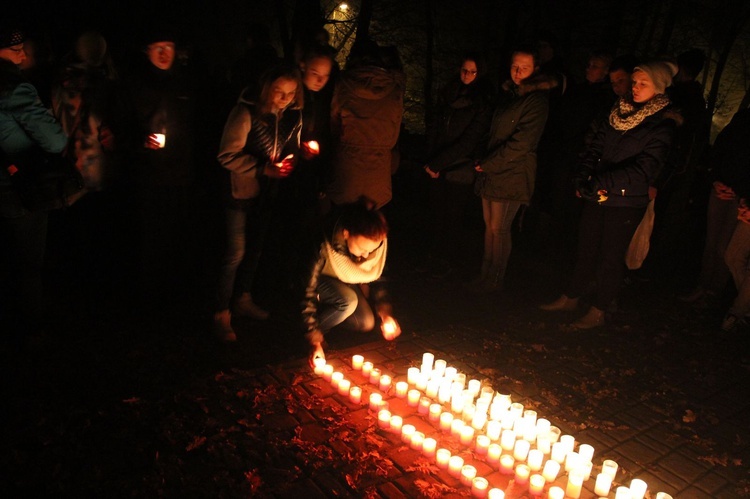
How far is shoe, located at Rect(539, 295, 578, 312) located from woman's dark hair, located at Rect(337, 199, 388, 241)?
104 inches

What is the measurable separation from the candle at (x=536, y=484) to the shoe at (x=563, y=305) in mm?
3050

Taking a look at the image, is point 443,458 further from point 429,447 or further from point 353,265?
point 353,265

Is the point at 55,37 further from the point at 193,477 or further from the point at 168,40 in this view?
the point at 193,477

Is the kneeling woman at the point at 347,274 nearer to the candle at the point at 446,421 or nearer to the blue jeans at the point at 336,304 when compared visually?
the blue jeans at the point at 336,304

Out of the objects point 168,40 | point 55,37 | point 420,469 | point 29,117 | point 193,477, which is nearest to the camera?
point 193,477

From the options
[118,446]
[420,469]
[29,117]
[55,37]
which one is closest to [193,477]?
[118,446]

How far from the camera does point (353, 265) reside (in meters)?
4.59

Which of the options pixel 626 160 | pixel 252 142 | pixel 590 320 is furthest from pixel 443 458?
pixel 626 160

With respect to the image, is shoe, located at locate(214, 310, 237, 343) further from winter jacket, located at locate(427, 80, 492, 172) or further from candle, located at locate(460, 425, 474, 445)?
winter jacket, located at locate(427, 80, 492, 172)

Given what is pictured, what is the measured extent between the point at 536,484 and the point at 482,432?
69cm

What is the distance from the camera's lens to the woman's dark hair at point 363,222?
14.0 ft

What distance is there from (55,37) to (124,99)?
647 centimetres

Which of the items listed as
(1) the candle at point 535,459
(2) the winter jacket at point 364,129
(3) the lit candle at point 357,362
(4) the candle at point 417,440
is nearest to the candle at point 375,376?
(3) the lit candle at point 357,362

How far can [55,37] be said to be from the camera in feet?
32.3
